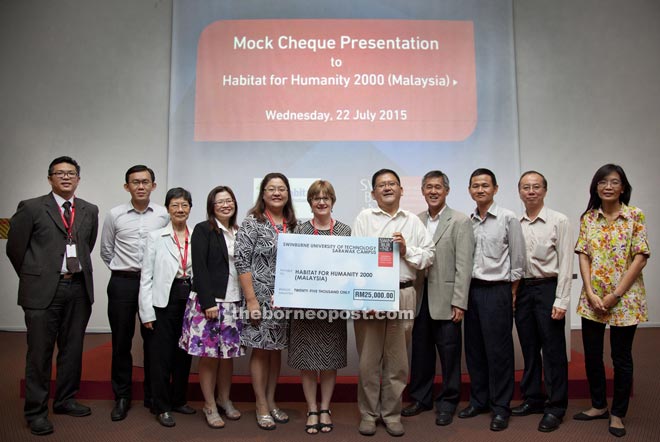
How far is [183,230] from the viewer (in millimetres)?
2770

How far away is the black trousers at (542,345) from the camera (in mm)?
2660

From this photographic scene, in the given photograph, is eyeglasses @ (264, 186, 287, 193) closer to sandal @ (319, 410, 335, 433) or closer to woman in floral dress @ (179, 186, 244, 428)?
woman in floral dress @ (179, 186, 244, 428)

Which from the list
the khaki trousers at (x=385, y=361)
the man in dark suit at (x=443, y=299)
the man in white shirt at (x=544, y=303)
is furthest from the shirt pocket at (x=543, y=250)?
the khaki trousers at (x=385, y=361)

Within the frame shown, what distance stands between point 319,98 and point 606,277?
118 inches

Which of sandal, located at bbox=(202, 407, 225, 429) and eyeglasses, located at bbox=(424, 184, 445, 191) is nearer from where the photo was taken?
sandal, located at bbox=(202, 407, 225, 429)

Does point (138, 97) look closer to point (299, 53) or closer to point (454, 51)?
point (299, 53)

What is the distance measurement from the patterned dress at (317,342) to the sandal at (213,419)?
61 centimetres

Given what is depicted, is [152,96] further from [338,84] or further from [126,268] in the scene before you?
[126,268]

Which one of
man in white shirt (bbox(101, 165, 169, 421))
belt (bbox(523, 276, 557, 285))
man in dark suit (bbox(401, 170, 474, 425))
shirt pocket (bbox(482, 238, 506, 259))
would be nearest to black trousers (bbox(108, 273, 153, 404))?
man in white shirt (bbox(101, 165, 169, 421))

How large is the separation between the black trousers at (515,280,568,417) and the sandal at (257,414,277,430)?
1694 mm

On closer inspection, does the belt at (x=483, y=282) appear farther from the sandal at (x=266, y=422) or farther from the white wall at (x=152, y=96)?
the white wall at (x=152, y=96)

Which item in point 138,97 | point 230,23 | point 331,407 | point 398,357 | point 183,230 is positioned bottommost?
point 331,407

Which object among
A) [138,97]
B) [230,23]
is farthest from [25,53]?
[230,23]

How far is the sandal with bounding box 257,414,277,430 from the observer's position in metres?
2.59
